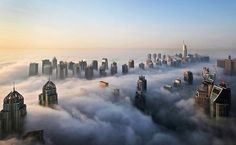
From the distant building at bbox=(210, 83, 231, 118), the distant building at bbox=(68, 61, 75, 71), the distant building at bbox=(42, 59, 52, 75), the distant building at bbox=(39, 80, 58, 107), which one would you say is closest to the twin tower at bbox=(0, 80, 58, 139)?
the distant building at bbox=(39, 80, 58, 107)

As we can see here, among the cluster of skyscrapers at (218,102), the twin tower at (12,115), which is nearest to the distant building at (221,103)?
the cluster of skyscrapers at (218,102)

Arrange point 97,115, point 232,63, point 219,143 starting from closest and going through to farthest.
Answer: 1. point 219,143
2. point 97,115
3. point 232,63

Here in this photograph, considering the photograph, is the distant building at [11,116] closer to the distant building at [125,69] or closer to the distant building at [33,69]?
the distant building at [33,69]

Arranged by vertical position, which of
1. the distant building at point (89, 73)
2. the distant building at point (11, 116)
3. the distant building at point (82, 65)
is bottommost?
the distant building at point (11, 116)

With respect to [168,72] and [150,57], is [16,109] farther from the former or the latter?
[150,57]

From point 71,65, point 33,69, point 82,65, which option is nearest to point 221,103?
point 82,65

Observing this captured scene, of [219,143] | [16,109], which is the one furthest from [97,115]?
[219,143]

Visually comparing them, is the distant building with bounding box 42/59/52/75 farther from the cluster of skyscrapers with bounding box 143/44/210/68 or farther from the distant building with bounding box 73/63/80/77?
the cluster of skyscrapers with bounding box 143/44/210/68

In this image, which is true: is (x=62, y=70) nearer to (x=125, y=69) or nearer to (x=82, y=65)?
(x=82, y=65)
